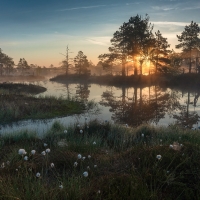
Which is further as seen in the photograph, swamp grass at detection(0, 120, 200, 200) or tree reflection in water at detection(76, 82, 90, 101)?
tree reflection in water at detection(76, 82, 90, 101)

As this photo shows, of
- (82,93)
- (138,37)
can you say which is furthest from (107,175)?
(138,37)

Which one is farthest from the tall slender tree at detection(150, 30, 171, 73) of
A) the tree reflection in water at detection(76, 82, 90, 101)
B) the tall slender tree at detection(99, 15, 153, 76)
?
the tree reflection in water at detection(76, 82, 90, 101)

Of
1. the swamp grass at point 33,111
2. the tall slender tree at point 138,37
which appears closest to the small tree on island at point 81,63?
the tall slender tree at point 138,37

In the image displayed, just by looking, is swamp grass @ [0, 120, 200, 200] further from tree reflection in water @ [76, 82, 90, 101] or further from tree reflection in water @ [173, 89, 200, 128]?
tree reflection in water @ [76, 82, 90, 101]

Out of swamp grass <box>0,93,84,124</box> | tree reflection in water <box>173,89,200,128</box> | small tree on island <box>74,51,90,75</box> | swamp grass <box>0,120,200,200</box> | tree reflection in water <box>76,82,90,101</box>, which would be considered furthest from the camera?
small tree on island <box>74,51,90,75</box>

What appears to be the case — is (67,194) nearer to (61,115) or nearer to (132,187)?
(132,187)

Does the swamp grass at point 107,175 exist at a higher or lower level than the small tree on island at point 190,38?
lower

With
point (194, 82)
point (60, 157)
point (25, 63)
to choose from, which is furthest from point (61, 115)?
point (25, 63)

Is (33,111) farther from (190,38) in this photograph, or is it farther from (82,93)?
(190,38)

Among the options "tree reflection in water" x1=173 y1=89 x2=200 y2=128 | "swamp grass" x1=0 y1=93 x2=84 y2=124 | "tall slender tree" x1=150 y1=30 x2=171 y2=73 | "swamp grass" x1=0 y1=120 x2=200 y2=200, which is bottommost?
"tree reflection in water" x1=173 y1=89 x2=200 y2=128

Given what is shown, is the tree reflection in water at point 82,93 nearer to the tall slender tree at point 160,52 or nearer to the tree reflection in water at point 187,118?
the tree reflection in water at point 187,118

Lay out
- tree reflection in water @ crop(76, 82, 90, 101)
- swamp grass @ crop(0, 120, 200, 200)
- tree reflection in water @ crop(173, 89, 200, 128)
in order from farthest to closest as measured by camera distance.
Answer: tree reflection in water @ crop(76, 82, 90, 101) → tree reflection in water @ crop(173, 89, 200, 128) → swamp grass @ crop(0, 120, 200, 200)

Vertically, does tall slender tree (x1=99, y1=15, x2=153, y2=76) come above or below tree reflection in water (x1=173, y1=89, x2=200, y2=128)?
above

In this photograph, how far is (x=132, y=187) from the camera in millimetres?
3787
